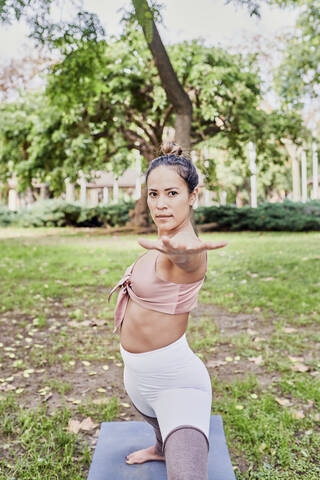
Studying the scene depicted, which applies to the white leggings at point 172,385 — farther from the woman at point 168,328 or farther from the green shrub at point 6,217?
the green shrub at point 6,217

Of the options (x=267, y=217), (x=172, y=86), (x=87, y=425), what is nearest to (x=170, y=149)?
(x=87, y=425)

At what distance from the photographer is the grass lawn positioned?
9.59ft

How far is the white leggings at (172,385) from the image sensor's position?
1765mm

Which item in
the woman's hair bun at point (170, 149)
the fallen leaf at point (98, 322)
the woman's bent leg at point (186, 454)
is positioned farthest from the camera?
the fallen leaf at point (98, 322)

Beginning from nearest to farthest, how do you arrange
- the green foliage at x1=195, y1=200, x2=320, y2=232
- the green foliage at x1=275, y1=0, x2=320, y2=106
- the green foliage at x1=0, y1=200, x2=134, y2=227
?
the green foliage at x1=275, y1=0, x2=320, y2=106, the green foliage at x1=195, y1=200, x2=320, y2=232, the green foliage at x1=0, y1=200, x2=134, y2=227

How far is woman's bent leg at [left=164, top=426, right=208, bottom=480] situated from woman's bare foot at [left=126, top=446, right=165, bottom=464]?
2.24 feet

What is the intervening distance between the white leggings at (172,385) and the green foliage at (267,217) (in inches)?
621

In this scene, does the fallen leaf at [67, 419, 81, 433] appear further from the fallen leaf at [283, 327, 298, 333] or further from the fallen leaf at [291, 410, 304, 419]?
the fallen leaf at [283, 327, 298, 333]

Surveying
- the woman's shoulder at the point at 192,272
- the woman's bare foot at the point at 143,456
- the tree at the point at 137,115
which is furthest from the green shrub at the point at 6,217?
the woman's shoulder at the point at 192,272

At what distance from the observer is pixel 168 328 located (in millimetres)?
1828

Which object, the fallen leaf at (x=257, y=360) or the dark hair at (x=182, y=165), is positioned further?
the fallen leaf at (x=257, y=360)

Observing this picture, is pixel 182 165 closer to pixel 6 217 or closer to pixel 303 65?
pixel 303 65

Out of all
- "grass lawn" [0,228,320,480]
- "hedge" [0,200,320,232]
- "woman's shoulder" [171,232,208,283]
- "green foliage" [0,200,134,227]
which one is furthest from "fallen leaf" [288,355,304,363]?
"green foliage" [0,200,134,227]

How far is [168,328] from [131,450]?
100cm
